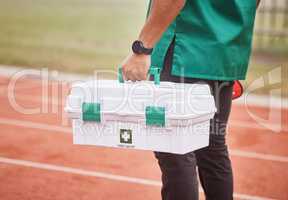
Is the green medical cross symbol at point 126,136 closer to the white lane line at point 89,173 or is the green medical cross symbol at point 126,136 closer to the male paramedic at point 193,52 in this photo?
the male paramedic at point 193,52

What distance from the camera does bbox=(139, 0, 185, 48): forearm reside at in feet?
5.70

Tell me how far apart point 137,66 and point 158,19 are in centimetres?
15

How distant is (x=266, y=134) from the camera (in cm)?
447

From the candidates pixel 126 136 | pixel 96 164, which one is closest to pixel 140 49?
pixel 126 136

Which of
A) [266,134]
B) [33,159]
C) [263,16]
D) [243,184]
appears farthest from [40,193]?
[263,16]

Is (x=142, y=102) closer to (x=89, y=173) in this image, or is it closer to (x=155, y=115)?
(x=155, y=115)

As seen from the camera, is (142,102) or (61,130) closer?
(142,102)

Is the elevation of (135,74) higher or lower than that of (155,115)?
higher

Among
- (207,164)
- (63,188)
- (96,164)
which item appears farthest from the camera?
(96,164)

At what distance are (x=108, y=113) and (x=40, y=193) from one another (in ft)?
4.41

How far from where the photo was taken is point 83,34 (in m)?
8.82

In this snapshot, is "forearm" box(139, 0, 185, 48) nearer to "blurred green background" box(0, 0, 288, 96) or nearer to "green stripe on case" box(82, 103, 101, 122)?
"green stripe on case" box(82, 103, 101, 122)

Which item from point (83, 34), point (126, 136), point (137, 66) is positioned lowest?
point (126, 136)

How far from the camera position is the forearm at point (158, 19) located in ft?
5.70
